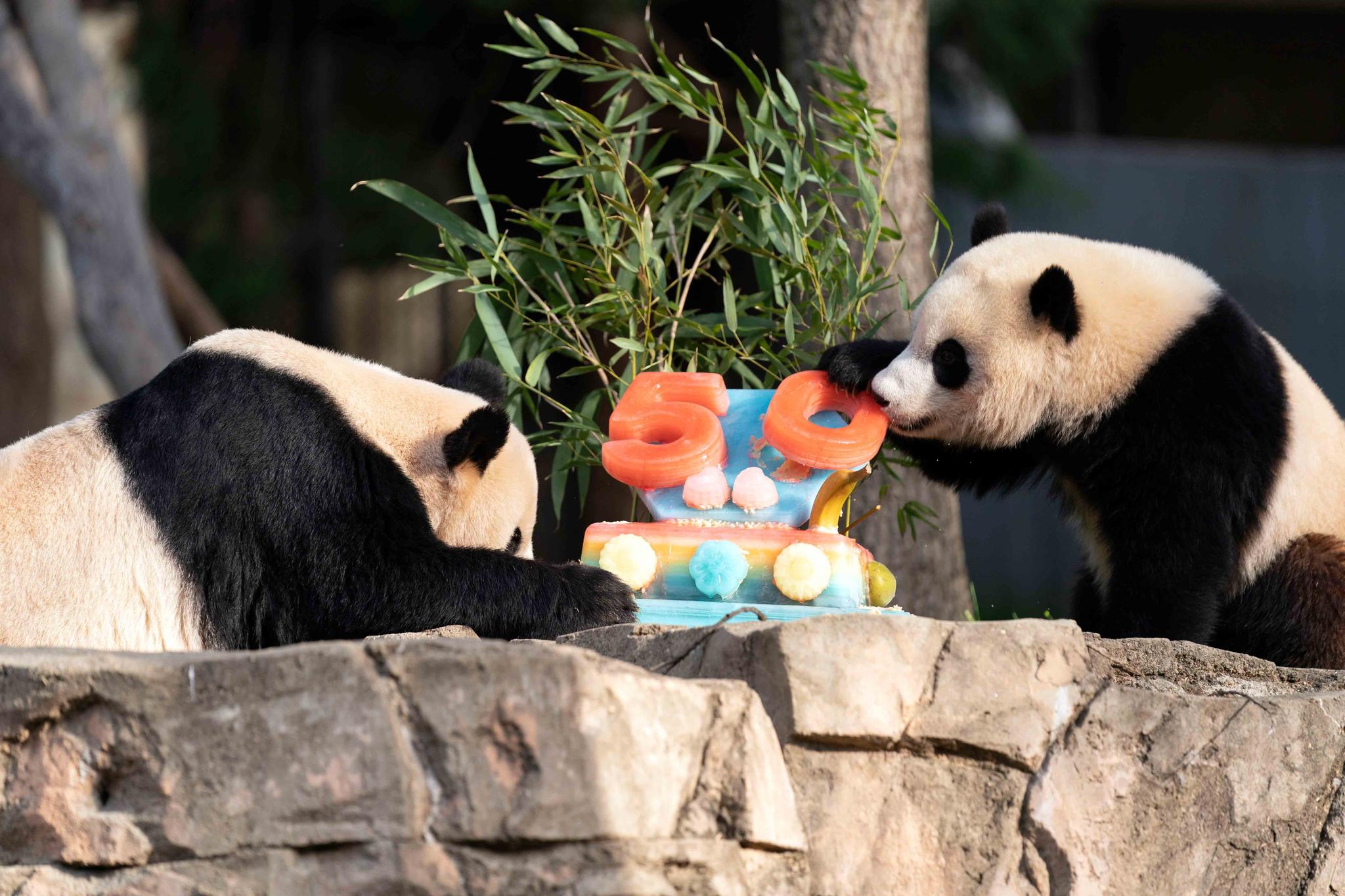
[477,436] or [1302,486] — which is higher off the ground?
[477,436]

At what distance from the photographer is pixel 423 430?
357 cm

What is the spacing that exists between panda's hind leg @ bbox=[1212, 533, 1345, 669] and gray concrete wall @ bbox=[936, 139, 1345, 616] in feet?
20.6

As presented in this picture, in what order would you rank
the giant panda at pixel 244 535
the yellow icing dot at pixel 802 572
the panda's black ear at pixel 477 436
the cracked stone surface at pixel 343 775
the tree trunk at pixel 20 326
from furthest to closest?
the tree trunk at pixel 20 326 < the panda's black ear at pixel 477 436 < the giant panda at pixel 244 535 < the yellow icing dot at pixel 802 572 < the cracked stone surface at pixel 343 775

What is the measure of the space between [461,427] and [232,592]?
63cm

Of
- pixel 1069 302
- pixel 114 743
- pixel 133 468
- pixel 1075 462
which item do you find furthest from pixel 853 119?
pixel 114 743

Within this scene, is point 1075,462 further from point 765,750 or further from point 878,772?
point 765,750

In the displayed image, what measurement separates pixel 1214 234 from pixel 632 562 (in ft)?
27.0

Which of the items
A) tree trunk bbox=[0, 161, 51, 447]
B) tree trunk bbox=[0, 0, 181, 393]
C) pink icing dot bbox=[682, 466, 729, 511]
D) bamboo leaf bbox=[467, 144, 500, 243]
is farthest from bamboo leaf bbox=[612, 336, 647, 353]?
tree trunk bbox=[0, 161, 51, 447]

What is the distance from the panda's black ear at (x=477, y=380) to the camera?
157 inches

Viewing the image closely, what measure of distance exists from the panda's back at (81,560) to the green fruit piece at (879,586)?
1529mm

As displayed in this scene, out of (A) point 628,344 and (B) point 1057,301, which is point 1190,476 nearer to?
(B) point 1057,301

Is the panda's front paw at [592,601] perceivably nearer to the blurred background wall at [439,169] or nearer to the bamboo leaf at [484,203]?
the bamboo leaf at [484,203]

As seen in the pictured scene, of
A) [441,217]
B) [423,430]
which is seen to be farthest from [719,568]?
[441,217]

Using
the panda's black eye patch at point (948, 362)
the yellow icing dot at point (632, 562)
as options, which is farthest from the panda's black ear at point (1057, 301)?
the yellow icing dot at point (632, 562)
